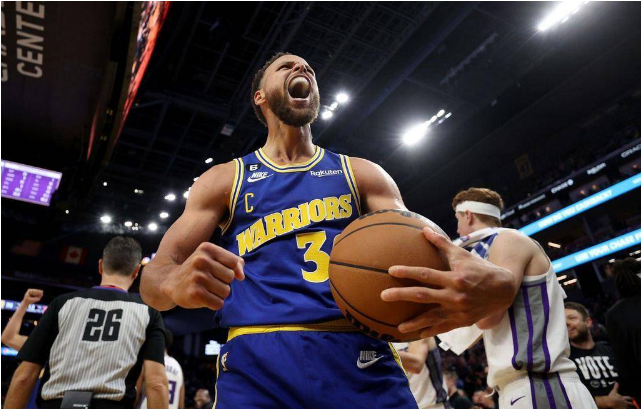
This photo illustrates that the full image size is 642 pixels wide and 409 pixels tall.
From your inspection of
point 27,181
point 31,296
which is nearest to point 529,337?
point 31,296

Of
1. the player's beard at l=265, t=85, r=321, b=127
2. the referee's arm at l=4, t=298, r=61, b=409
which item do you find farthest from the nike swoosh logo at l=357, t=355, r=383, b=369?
the referee's arm at l=4, t=298, r=61, b=409

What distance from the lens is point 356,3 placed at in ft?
→ 34.1

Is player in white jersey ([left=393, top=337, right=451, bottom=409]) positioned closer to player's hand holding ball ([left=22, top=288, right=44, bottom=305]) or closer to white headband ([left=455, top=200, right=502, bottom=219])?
white headband ([left=455, top=200, right=502, bottom=219])

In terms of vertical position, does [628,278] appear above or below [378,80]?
below

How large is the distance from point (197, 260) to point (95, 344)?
7.52ft

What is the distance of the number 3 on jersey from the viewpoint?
1664 millimetres

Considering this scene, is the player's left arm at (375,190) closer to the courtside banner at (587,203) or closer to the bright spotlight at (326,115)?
the bright spotlight at (326,115)

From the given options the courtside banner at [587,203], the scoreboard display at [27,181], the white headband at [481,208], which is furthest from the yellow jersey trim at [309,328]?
the courtside banner at [587,203]

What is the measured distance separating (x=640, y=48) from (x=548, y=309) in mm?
15171

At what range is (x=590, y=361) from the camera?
12.6ft

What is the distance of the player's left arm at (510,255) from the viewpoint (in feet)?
7.66

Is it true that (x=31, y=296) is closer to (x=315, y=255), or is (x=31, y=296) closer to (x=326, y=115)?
(x=315, y=255)

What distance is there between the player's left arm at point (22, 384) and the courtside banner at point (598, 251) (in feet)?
48.6

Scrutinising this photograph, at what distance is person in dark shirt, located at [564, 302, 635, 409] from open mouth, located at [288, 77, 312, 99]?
121 inches
